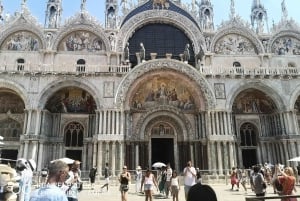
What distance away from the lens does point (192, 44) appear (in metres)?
27.5

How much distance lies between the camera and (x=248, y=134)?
25.0m

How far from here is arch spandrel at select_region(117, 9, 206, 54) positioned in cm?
2688

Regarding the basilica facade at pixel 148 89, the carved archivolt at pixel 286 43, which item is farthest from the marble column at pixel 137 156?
the carved archivolt at pixel 286 43

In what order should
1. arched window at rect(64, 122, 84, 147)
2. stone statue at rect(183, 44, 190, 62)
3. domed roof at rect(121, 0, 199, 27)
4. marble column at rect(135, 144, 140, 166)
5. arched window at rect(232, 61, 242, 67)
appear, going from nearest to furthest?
marble column at rect(135, 144, 140, 166)
arched window at rect(64, 122, 84, 147)
stone statue at rect(183, 44, 190, 62)
arched window at rect(232, 61, 242, 67)
domed roof at rect(121, 0, 199, 27)

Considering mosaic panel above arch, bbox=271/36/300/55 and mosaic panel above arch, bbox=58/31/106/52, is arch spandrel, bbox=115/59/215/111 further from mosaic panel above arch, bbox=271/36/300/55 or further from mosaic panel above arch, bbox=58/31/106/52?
mosaic panel above arch, bbox=271/36/300/55

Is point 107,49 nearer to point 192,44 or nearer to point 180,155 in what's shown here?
point 192,44

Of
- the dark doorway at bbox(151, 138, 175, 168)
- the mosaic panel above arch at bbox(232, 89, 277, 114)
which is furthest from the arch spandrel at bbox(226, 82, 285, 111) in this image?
the dark doorway at bbox(151, 138, 175, 168)

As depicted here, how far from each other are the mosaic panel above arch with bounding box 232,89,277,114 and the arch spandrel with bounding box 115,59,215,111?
12.7 ft

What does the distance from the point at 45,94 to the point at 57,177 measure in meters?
20.2

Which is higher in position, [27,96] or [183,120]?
[27,96]

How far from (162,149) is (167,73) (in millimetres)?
6720

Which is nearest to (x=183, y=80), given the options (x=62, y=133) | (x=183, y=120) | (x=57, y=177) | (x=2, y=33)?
(x=183, y=120)

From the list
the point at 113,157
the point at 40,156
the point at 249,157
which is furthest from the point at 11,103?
the point at 249,157

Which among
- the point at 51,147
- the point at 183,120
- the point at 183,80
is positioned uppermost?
the point at 183,80
